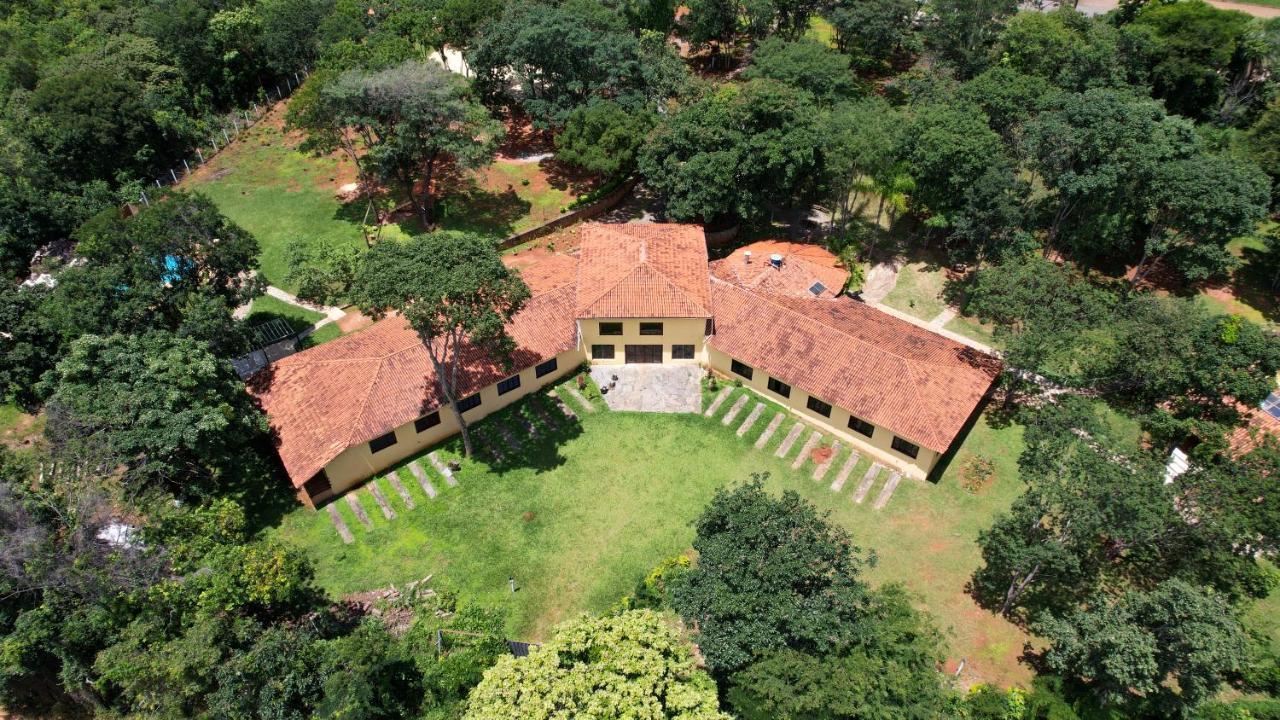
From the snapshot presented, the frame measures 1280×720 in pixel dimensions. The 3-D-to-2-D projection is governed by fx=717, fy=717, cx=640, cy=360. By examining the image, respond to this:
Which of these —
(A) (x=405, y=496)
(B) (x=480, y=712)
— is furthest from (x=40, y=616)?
(B) (x=480, y=712)

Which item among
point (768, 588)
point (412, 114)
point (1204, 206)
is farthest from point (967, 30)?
point (768, 588)

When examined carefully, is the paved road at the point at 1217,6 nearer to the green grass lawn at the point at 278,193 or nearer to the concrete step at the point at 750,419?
the concrete step at the point at 750,419

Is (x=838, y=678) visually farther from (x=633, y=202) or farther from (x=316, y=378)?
(x=633, y=202)

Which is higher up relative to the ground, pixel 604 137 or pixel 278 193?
pixel 604 137

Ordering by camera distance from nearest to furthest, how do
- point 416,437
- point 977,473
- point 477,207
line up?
point 977,473
point 416,437
point 477,207

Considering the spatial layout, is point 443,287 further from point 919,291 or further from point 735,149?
point 919,291

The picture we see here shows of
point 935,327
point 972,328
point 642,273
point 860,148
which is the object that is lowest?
point 972,328

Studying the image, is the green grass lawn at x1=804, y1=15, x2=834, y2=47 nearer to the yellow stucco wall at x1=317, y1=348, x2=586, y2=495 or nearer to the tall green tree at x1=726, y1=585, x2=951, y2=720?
the yellow stucco wall at x1=317, y1=348, x2=586, y2=495
